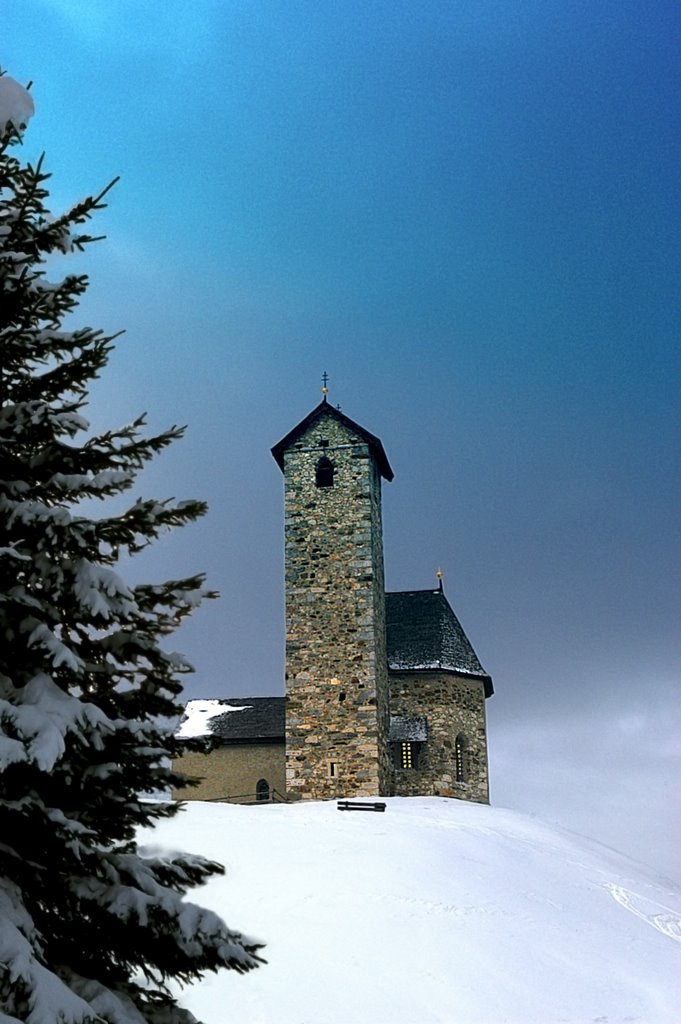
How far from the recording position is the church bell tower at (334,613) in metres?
32.6

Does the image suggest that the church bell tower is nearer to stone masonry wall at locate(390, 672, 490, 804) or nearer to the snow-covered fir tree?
stone masonry wall at locate(390, 672, 490, 804)

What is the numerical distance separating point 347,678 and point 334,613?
2097mm

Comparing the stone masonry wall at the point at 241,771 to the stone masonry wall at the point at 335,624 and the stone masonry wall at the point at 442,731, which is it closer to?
the stone masonry wall at the point at 335,624

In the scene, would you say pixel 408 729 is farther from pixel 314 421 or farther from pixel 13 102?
pixel 13 102

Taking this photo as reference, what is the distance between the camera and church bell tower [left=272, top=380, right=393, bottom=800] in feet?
107

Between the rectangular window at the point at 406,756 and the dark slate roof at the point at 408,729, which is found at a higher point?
the dark slate roof at the point at 408,729

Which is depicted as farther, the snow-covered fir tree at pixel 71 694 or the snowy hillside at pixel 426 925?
the snowy hillside at pixel 426 925

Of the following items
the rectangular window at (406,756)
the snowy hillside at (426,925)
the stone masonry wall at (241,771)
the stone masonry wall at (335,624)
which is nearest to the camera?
the snowy hillside at (426,925)

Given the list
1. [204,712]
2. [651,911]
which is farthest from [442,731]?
[651,911]

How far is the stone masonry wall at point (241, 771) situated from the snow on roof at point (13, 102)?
102 ft

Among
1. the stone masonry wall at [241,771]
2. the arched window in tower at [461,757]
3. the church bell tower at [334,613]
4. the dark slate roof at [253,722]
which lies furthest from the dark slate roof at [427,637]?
the stone masonry wall at [241,771]

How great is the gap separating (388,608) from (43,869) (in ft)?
110

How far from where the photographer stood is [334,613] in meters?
33.8

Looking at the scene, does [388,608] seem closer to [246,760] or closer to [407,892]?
[246,760]
